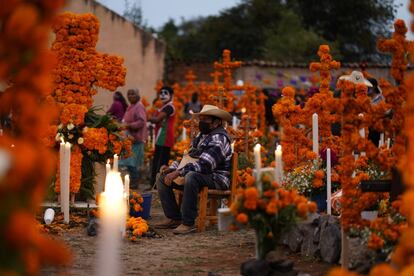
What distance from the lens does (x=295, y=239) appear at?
782cm

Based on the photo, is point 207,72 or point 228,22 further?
point 228,22

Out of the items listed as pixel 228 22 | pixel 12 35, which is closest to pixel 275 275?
pixel 12 35

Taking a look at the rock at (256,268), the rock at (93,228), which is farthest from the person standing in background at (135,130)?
the rock at (256,268)

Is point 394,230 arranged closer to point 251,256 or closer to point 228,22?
point 251,256

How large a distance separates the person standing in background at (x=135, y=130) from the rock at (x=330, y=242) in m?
7.72

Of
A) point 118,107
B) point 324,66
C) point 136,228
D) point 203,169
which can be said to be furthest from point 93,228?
point 118,107

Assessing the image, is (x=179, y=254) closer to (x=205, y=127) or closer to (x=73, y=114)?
(x=205, y=127)

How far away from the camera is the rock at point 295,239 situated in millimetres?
7748

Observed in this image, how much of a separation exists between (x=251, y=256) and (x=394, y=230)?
1.98m

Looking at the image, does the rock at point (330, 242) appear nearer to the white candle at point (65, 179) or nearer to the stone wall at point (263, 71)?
the white candle at point (65, 179)

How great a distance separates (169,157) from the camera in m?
15.3

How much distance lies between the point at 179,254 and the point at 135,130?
23.2 ft

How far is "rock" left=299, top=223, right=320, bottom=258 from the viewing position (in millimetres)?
7422

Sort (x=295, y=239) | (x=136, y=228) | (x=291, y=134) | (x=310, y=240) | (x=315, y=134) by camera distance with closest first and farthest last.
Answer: (x=310, y=240) < (x=295, y=239) < (x=136, y=228) < (x=315, y=134) < (x=291, y=134)
